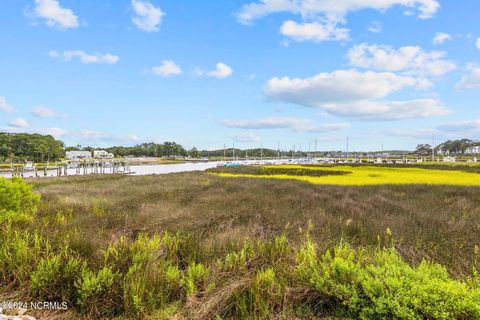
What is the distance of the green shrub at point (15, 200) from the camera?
22.8 feet

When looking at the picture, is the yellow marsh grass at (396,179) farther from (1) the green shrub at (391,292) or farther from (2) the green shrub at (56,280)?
(2) the green shrub at (56,280)

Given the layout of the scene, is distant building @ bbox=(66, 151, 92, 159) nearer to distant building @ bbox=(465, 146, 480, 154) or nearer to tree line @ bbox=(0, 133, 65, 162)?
tree line @ bbox=(0, 133, 65, 162)

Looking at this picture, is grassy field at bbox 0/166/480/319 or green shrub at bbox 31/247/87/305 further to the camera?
green shrub at bbox 31/247/87/305

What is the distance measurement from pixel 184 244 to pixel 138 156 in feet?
538

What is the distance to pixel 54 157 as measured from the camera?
107 m

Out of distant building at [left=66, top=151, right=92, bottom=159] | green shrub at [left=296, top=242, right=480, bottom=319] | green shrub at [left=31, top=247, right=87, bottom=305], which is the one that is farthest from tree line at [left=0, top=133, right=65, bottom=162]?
green shrub at [left=296, top=242, right=480, bottom=319]

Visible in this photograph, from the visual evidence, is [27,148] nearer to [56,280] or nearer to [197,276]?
[56,280]

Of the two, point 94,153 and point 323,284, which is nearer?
point 323,284

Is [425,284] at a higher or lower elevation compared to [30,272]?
higher

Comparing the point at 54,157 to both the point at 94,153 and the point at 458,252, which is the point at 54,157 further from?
the point at 458,252

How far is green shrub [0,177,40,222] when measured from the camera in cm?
695

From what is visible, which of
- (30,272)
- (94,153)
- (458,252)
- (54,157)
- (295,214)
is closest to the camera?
(30,272)

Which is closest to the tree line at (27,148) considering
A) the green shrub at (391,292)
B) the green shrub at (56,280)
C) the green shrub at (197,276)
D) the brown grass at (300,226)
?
the brown grass at (300,226)

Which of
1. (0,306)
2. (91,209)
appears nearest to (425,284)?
(0,306)
